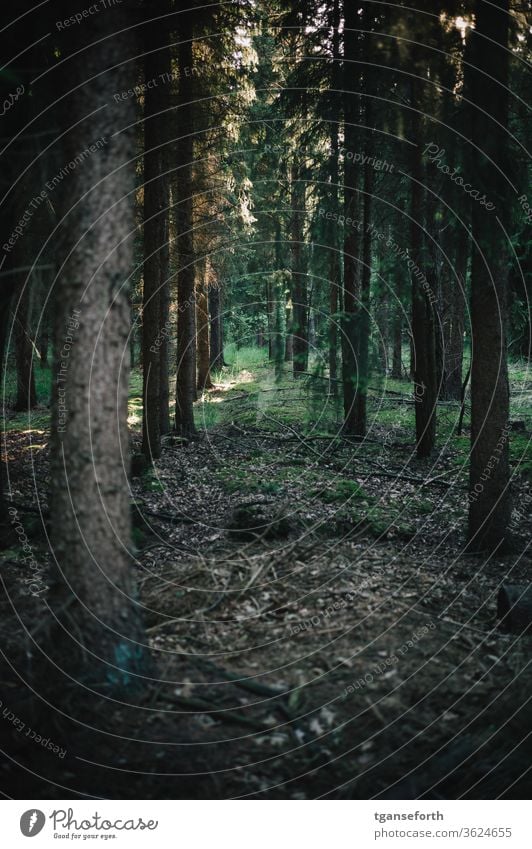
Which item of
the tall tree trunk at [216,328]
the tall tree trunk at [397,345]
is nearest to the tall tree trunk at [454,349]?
the tall tree trunk at [397,345]

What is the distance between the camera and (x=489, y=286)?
24.2ft

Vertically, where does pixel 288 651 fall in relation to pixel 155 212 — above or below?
below

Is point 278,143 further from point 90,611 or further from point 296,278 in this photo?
point 90,611

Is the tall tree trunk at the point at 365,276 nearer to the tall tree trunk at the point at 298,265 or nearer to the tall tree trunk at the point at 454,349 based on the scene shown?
the tall tree trunk at the point at 454,349

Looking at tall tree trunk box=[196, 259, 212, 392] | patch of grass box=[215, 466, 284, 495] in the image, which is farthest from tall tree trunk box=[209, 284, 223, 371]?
patch of grass box=[215, 466, 284, 495]

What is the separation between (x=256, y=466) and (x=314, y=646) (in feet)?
25.4

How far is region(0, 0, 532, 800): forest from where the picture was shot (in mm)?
4027

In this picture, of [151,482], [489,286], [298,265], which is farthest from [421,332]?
[298,265]

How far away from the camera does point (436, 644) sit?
5.44 metres

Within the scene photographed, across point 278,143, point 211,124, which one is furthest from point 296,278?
point 211,124

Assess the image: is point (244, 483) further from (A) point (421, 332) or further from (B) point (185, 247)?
(B) point (185, 247)

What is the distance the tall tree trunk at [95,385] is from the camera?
4.03 meters

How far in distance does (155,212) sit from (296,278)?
8747mm

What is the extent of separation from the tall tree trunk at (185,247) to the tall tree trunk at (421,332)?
5.29 meters
